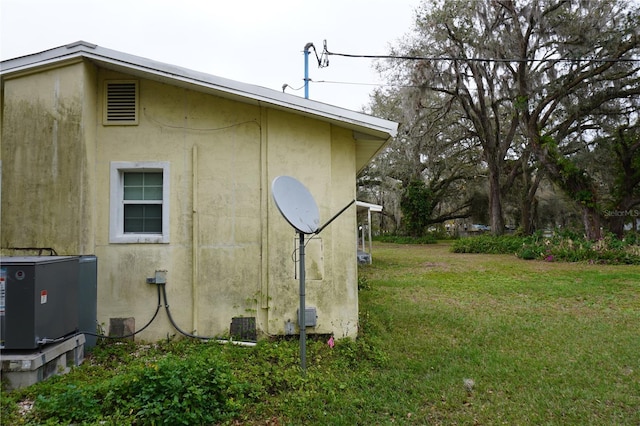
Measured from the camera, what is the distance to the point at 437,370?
4496mm

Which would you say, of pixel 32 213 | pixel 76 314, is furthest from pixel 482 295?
pixel 32 213

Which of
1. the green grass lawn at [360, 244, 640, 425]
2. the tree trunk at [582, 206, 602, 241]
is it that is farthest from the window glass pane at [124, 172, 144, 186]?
the tree trunk at [582, 206, 602, 241]

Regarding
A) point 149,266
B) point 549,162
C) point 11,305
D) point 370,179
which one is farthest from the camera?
point 370,179

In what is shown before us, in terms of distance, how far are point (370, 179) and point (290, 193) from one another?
2681 centimetres

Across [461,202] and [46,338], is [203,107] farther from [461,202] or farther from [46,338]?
[461,202]

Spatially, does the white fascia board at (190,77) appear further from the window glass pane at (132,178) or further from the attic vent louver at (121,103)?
the window glass pane at (132,178)

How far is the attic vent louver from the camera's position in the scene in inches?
210

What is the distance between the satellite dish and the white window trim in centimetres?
206

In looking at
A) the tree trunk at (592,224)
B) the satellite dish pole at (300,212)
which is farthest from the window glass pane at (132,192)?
the tree trunk at (592,224)

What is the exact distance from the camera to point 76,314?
14.5 ft

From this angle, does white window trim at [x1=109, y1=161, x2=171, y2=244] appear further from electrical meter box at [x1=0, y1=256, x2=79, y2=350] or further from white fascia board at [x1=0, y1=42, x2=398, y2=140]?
electrical meter box at [x1=0, y1=256, x2=79, y2=350]

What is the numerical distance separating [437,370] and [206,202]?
344 cm

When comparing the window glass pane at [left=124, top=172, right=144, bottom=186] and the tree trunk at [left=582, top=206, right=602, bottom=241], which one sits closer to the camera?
the window glass pane at [left=124, top=172, right=144, bottom=186]

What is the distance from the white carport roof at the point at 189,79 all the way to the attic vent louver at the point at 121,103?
7.6 inches
